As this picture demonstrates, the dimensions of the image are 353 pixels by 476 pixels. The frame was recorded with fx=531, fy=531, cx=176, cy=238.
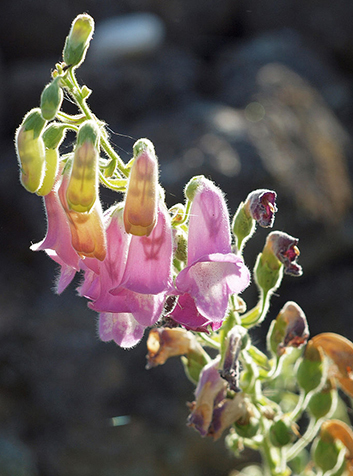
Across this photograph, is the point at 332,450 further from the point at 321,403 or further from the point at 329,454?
the point at 321,403

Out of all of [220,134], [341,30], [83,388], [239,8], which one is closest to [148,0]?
[239,8]

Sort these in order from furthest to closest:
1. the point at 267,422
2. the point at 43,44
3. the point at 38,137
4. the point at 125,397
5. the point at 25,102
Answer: the point at 43,44 < the point at 25,102 < the point at 125,397 < the point at 267,422 < the point at 38,137

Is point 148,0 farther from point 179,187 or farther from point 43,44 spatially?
point 179,187

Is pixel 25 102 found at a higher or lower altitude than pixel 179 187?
higher

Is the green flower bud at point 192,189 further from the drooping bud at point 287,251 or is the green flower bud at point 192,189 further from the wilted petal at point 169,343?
the wilted petal at point 169,343

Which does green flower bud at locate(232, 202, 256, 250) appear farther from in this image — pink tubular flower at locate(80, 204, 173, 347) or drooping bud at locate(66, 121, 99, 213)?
drooping bud at locate(66, 121, 99, 213)
